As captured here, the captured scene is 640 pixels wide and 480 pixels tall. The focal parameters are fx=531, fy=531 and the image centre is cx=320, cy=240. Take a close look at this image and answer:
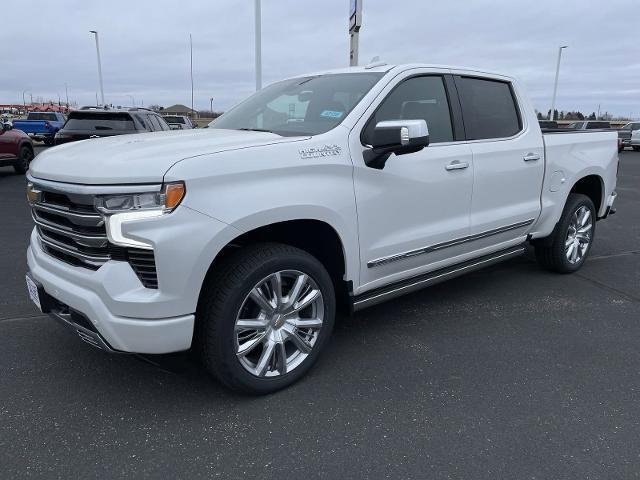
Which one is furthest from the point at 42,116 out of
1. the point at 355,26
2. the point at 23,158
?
the point at 355,26

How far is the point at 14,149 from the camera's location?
43.5 feet

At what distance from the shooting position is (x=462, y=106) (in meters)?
4.02

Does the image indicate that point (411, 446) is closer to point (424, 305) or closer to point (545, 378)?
point (545, 378)

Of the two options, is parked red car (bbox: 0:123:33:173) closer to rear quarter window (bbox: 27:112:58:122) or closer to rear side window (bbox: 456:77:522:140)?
rear side window (bbox: 456:77:522:140)

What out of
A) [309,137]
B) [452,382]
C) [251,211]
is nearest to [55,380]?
[251,211]

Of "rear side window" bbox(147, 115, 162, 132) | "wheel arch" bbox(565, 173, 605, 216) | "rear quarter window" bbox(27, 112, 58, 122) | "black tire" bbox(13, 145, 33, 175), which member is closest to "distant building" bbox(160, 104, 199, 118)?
"rear quarter window" bbox(27, 112, 58, 122)

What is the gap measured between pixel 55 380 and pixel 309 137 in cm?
208

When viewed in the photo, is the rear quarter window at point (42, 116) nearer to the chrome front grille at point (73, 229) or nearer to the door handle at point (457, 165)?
the chrome front grille at point (73, 229)

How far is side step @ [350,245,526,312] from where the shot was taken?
3404 mm

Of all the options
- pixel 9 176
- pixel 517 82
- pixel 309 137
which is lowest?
pixel 9 176

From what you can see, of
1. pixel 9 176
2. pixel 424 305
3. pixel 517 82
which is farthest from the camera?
pixel 9 176

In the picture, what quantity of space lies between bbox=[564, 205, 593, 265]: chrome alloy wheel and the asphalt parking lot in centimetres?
106

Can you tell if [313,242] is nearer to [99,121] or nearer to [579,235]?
[579,235]

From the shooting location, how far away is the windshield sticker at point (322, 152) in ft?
9.57
